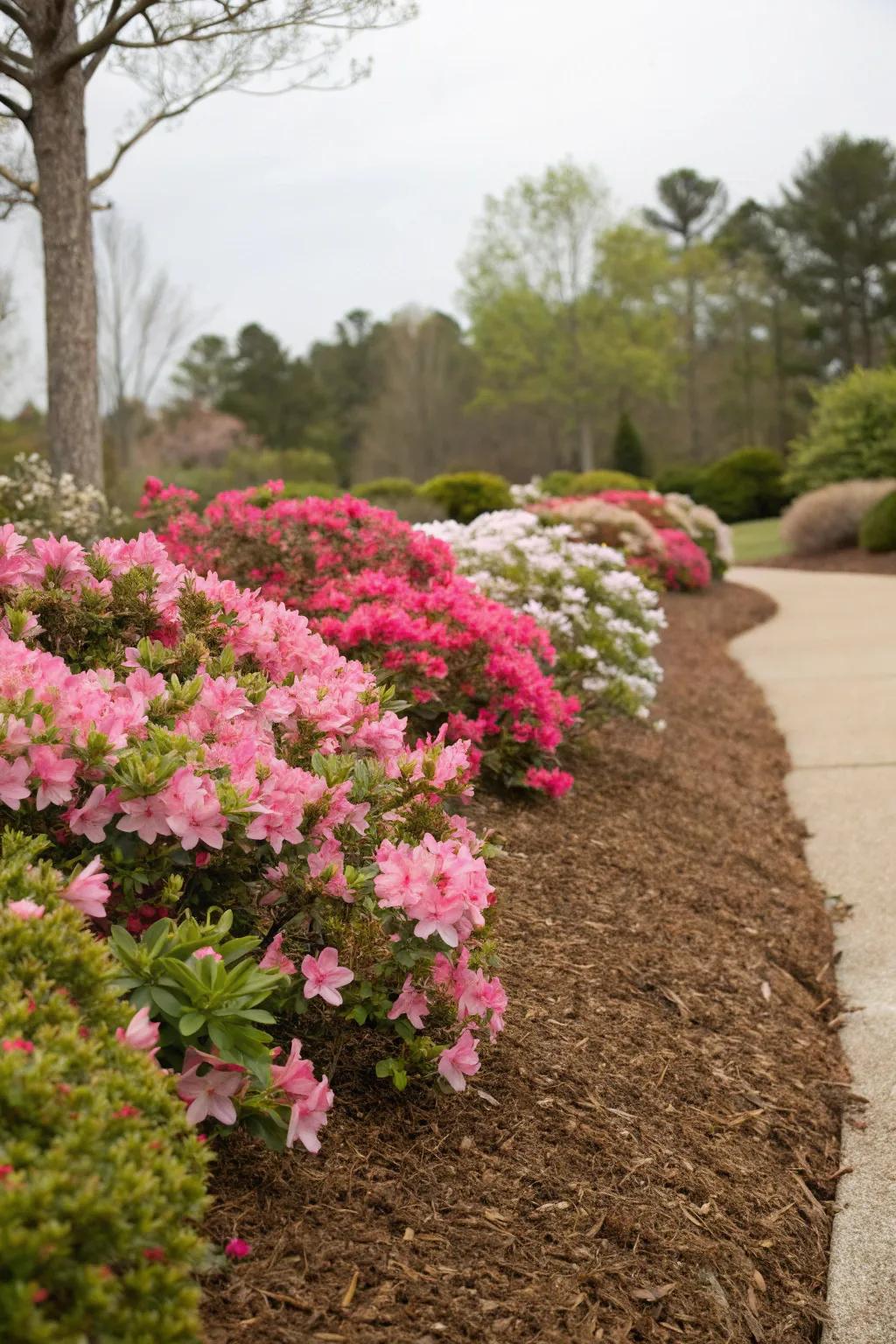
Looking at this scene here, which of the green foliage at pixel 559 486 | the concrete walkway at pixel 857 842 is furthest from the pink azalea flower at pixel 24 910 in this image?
the green foliage at pixel 559 486

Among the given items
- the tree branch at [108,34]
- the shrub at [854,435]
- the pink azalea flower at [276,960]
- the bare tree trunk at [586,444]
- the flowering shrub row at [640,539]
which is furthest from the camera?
the bare tree trunk at [586,444]

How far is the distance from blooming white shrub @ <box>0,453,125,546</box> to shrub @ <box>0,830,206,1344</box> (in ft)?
20.9

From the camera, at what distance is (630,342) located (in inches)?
1512

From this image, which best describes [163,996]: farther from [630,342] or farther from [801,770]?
[630,342]

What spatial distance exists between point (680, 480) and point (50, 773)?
32.4 metres

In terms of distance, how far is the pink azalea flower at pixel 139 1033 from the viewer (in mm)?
1453

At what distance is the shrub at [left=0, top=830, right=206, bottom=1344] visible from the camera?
113cm

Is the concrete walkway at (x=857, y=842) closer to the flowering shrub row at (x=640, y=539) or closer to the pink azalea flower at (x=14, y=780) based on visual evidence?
the flowering shrub row at (x=640, y=539)

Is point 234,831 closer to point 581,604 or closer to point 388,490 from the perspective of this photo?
point 581,604

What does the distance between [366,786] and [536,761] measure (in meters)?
2.05

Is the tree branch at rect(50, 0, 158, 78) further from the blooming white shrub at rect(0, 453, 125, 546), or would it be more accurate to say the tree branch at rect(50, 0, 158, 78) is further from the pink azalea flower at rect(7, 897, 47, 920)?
the pink azalea flower at rect(7, 897, 47, 920)

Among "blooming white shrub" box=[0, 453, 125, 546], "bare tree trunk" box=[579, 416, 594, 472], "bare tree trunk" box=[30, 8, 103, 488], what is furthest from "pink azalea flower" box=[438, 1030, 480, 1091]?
"bare tree trunk" box=[579, 416, 594, 472]

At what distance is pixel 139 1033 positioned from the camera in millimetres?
1457

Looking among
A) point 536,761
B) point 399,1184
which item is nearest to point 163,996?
point 399,1184
